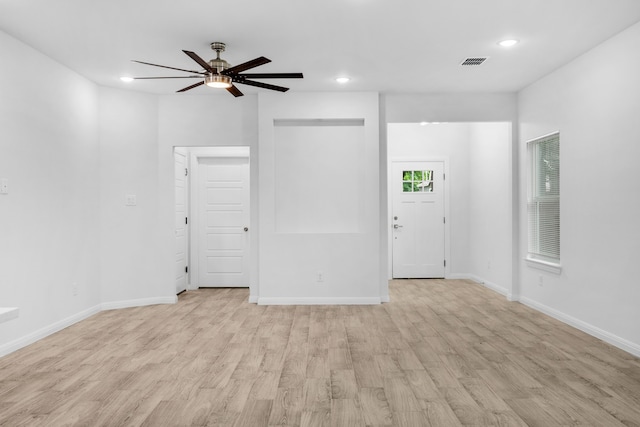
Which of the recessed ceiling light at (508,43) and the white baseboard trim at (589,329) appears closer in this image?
the white baseboard trim at (589,329)

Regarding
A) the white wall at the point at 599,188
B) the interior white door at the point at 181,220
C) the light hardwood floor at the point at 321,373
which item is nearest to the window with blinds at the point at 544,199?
the white wall at the point at 599,188

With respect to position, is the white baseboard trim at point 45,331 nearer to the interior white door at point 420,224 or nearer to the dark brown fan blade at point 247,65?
the dark brown fan blade at point 247,65

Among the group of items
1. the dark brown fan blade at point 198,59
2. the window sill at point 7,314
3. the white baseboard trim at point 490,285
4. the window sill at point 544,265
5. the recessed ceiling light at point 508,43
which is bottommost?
the white baseboard trim at point 490,285

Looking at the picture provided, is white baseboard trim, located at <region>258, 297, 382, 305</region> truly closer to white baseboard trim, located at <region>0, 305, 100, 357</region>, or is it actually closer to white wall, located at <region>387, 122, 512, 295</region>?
Answer: white baseboard trim, located at <region>0, 305, 100, 357</region>

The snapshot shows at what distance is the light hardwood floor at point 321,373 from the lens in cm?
245

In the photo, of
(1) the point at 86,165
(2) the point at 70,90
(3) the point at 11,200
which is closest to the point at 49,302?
(3) the point at 11,200

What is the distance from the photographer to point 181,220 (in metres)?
6.45

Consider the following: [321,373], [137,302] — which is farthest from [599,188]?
[137,302]

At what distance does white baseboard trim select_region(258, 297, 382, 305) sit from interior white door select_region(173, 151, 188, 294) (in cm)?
166

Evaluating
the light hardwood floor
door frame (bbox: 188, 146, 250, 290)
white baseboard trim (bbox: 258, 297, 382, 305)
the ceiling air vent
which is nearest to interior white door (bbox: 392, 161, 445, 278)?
white baseboard trim (bbox: 258, 297, 382, 305)

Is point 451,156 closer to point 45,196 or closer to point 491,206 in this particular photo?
point 491,206

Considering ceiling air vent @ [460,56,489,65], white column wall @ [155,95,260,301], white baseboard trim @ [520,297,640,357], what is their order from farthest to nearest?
white column wall @ [155,95,260,301] → ceiling air vent @ [460,56,489,65] → white baseboard trim @ [520,297,640,357]

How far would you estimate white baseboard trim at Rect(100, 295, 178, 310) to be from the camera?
5289 millimetres

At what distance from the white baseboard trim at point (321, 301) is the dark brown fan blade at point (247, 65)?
301 centimetres
